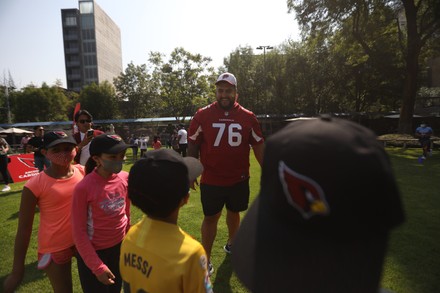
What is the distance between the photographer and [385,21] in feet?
76.8

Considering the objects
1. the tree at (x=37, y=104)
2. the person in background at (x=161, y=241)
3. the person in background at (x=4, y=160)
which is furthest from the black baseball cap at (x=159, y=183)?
the tree at (x=37, y=104)

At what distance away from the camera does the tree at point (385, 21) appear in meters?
21.8

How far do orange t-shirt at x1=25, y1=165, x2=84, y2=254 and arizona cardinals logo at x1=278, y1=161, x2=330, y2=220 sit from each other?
229cm

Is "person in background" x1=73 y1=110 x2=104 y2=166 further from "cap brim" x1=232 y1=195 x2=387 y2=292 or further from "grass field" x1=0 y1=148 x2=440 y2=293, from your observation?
"cap brim" x1=232 y1=195 x2=387 y2=292

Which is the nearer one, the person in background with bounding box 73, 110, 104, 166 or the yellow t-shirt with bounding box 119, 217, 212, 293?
the yellow t-shirt with bounding box 119, 217, 212, 293

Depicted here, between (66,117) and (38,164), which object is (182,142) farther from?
(66,117)

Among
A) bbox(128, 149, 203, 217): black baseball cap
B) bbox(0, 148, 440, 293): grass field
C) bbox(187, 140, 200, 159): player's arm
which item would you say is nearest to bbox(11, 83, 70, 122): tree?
bbox(0, 148, 440, 293): grass field

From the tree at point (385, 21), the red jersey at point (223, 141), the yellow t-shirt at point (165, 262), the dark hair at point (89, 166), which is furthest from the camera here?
the tree at point (385, 21)

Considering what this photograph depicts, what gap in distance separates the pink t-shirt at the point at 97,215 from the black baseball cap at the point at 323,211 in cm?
172

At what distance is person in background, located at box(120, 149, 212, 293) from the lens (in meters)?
1.37

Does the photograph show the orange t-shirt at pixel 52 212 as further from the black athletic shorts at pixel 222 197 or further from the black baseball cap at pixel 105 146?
the black athletic shorts at pixel 222 197

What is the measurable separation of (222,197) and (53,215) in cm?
203

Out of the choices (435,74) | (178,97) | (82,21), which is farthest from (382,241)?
(82,21)

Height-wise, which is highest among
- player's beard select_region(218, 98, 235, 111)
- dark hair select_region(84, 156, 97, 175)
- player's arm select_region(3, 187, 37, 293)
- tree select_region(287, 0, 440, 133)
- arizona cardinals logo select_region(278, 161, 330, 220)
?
tree select_region(287, 0, 440, 133)
